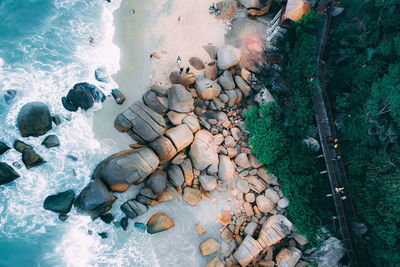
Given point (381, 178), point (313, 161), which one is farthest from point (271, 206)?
point (381, 178)

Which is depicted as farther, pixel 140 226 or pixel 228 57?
pixel 228 57

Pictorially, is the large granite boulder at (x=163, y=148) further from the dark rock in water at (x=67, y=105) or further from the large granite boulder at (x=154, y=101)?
the dark rock in water at (x=67, y=105)

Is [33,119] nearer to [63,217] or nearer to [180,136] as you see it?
[63,217]

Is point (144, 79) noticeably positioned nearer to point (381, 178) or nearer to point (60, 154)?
point (60, 154)

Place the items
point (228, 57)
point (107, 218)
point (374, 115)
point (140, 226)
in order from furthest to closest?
point (228, 57), point (140, 226), point (107, 218), point (374, 115)

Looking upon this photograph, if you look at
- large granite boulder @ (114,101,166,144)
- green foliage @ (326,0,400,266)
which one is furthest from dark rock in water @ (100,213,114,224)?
green foliage @ (326,0,400,266)

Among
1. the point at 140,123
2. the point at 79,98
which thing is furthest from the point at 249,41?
the point at 79,98

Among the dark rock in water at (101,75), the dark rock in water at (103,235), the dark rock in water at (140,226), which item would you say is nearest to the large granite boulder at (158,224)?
the dark rock in water at (140,226)
